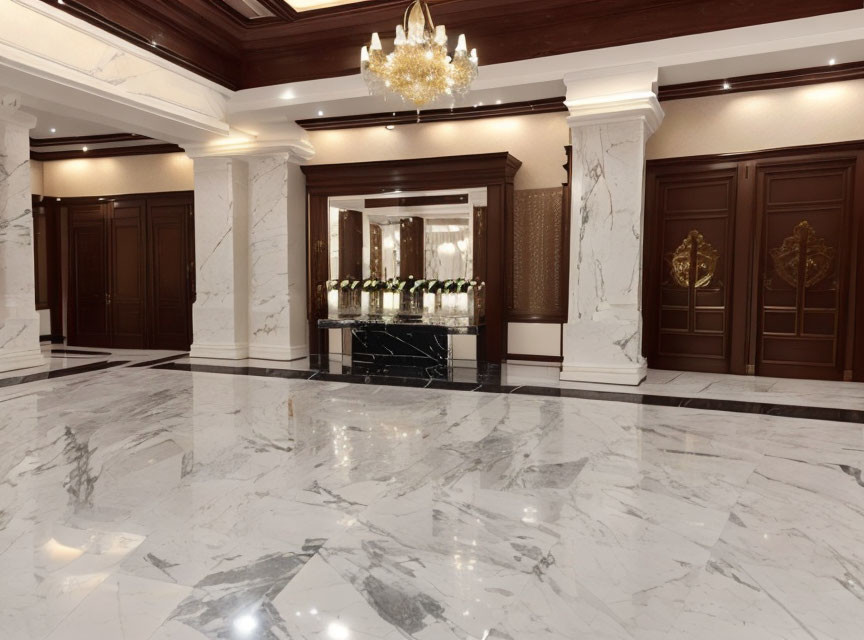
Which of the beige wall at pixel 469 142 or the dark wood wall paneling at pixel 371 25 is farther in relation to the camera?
the beige wall at pixel 469 142

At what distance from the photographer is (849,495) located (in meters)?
3.48

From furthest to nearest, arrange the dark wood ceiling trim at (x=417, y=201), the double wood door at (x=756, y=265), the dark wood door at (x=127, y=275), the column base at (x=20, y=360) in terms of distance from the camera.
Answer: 1. the dark wood door at (x=127, y=275)
2. the dark wood ceiling trim at (x=417, y=201)
3. the column base at (x=20, y=360)
4. the double wood door at (x=756, y=265)

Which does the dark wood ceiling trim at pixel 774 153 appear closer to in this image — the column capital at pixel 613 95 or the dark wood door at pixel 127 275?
the column capital at pixel 613 95

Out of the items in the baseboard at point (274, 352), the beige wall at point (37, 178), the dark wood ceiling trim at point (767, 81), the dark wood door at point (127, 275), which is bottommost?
the baseboard at point (274, 352)

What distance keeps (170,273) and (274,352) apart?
2939mm

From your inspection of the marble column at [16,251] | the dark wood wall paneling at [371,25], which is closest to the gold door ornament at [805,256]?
the dark wood wall paneling at [371,25]

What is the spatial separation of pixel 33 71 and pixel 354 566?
18.9ft

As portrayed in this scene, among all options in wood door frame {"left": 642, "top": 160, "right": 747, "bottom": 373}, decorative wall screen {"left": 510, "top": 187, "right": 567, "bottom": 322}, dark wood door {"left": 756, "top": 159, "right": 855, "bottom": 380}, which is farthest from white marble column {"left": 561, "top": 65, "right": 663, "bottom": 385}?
dark wood door {"left": 756, "top": 159, "right": 855, "bottom": 380}

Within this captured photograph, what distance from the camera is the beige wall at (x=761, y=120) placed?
7148 millimetres

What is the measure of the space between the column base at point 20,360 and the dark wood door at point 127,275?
9.25 feet

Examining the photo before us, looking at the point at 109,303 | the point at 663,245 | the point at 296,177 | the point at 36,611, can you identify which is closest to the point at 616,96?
the point at 663,245

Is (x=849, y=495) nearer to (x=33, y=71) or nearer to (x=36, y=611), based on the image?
(x=36, y=611)

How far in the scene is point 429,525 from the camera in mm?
3059

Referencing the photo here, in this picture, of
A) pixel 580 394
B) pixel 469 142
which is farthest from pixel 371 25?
pixel 580 394
